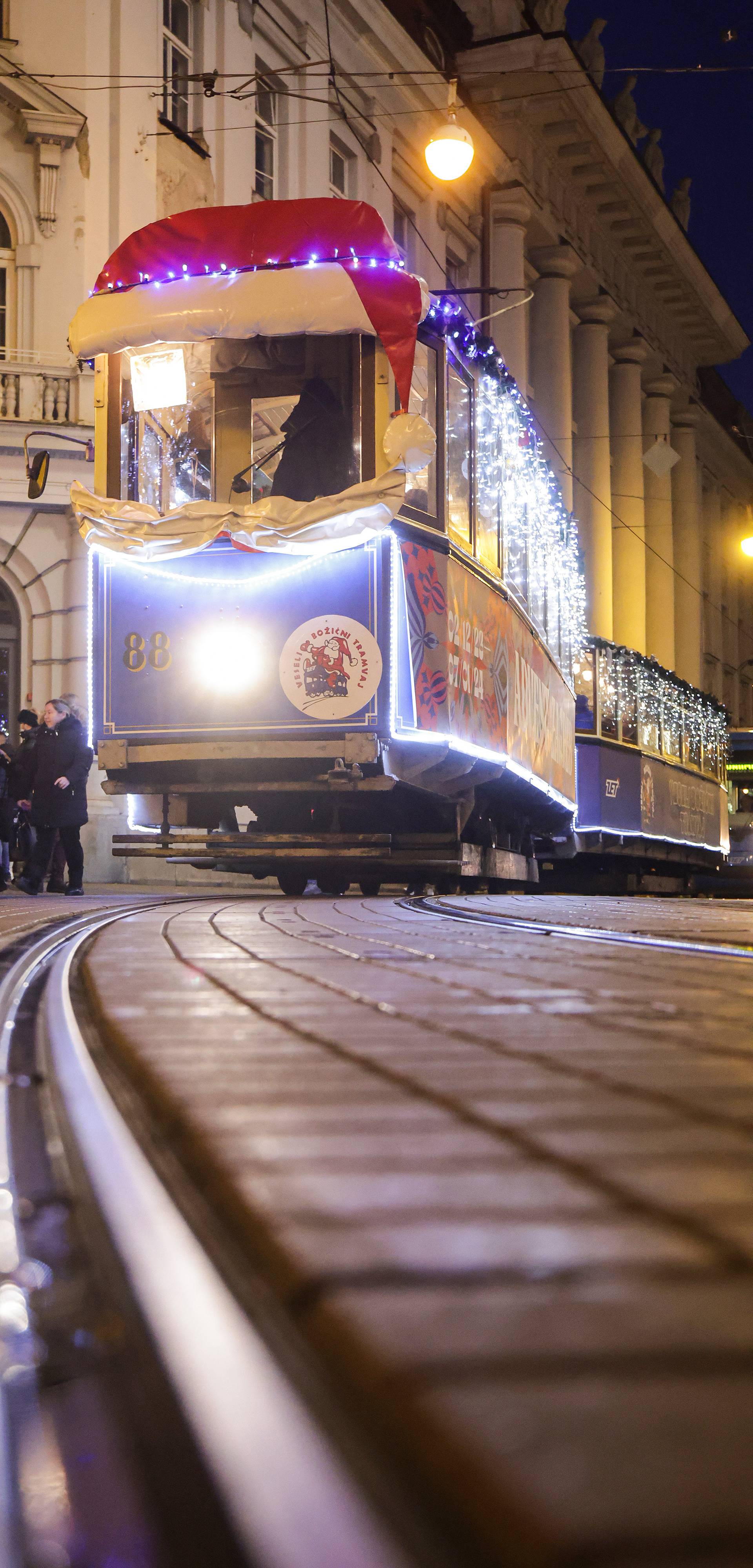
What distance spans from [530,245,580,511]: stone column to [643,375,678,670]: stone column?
827 cm

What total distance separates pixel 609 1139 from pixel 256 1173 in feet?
1.04

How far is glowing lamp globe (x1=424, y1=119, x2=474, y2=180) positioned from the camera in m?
18.6

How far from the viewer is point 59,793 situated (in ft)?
40.1

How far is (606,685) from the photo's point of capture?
653 inches

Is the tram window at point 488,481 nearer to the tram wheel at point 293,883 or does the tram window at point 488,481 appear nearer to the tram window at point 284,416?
the tram window at point 284,416

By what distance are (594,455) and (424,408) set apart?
27.1 meters

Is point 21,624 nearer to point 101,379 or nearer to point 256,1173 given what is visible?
point 101,379

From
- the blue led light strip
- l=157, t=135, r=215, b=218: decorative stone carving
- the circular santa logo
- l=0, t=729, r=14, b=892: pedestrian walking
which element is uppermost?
l=157, t=135, r=215, b=218: decorative stone carving

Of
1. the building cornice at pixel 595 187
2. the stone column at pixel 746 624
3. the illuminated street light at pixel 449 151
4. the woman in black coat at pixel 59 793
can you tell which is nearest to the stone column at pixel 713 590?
the stone column at pixel 746 624

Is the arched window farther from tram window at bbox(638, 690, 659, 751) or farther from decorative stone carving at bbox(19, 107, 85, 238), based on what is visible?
tram window at bbox(638, 690, 659, 751)

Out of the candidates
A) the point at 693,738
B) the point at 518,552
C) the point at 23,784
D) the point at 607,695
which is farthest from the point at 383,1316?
the point at 693,738

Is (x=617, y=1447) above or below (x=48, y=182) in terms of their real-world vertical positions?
below

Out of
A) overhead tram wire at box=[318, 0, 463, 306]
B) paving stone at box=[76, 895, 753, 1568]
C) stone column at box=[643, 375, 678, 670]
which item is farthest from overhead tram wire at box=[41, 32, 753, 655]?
paving stone at box=[76, 895, 753, 1568]

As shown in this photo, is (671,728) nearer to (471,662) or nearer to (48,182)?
(48,182)
